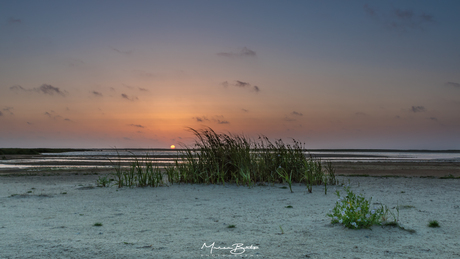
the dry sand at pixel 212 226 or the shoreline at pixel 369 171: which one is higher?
the shoreline at pixel 369 171

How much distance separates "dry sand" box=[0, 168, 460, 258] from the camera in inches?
188

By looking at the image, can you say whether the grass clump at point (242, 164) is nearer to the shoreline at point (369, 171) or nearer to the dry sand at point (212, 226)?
the dry sand at point (212, 226)

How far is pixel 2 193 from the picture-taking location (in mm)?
11078

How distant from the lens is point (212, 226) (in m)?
6.32

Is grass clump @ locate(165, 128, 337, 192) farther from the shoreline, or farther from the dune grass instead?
the shoreline

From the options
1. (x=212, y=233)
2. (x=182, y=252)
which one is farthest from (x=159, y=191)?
(x=182, y=252)

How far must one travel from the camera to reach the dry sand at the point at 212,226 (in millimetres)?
4777

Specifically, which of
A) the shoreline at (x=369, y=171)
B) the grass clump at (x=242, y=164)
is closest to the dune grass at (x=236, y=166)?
the grass clump at (x=242, y=164)

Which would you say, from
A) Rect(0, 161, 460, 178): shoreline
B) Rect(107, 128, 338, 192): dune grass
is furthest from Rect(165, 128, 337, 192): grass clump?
Rect(0, 161, 460, 178): shoreline

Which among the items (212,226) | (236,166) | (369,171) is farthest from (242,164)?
(369,171)

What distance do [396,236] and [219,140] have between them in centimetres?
840

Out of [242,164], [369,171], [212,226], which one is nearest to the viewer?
[212,226]

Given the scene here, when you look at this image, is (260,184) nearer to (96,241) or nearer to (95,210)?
(95,210)

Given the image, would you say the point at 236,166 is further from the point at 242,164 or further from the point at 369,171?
the point at 369,171
